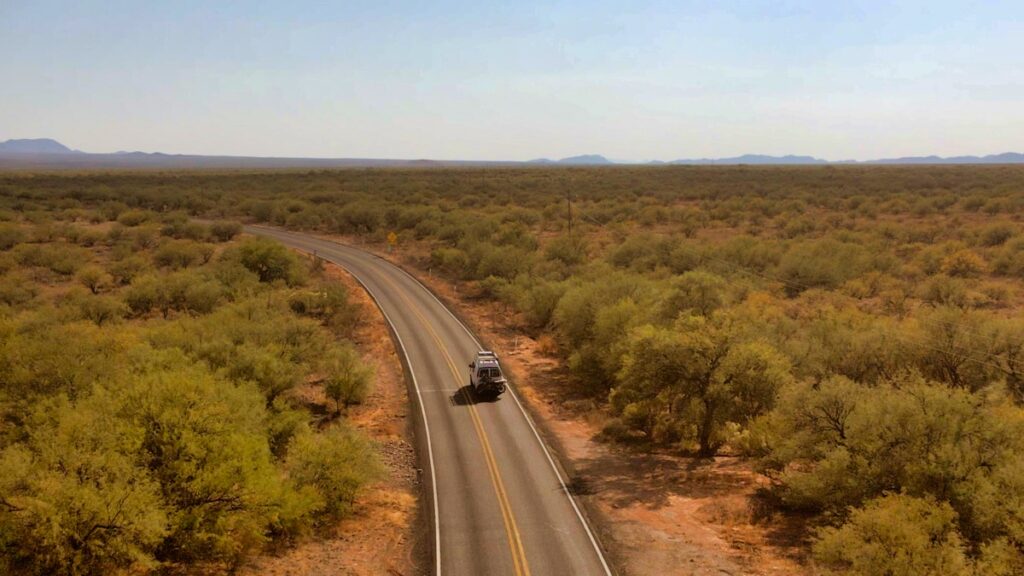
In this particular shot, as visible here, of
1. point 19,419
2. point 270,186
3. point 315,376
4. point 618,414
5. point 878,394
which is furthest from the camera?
point 270,186

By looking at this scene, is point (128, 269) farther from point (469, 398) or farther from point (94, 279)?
point (469, 398)

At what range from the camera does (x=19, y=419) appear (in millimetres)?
25047

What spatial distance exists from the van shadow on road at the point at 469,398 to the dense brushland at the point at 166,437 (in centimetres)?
574

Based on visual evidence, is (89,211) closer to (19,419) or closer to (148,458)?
(19,419)

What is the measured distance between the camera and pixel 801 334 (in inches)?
1399

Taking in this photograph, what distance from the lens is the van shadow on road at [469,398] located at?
1420 inches

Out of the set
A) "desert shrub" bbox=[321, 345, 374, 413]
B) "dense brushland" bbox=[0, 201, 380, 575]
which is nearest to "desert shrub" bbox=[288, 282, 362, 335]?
"dense brushland" bbox=[0, 201, 380, 575]

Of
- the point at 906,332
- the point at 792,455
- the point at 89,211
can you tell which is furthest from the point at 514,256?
the point at 89,211

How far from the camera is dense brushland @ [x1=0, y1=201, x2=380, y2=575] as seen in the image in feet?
51.3

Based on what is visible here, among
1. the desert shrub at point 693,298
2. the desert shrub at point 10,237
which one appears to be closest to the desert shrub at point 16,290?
the desert shrub at point 10,237

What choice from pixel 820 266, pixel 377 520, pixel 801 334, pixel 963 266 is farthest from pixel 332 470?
pixel 963 266

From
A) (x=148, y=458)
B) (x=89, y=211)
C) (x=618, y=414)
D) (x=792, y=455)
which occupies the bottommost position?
(x=618, y=414)

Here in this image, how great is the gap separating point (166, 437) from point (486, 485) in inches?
528

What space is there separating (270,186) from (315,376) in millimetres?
137250
